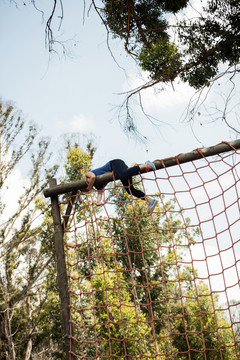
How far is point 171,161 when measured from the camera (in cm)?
248

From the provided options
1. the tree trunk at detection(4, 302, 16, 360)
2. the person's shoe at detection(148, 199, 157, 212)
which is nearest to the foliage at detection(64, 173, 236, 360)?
the tree trunk at detection(4, 302, 16, 360)

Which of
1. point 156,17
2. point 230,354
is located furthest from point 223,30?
point 230,354

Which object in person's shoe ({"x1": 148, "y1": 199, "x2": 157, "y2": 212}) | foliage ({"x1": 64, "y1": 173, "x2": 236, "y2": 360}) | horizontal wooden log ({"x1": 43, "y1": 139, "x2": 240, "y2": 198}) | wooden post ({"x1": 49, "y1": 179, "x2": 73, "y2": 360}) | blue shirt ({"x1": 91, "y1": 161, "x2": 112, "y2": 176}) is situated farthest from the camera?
foliage ({"x1": 64, "y1": 173, "x2": 236, "y2": 360})

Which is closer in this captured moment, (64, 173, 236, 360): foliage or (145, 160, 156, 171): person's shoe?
(145, 160, 156, 171): person's shoe

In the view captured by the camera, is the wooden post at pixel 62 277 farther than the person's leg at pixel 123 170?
No

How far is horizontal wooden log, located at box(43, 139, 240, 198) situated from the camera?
2393 mm

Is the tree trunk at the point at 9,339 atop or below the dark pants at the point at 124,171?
below

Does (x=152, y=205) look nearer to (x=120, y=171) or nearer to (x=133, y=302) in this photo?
(x=120, y=171)

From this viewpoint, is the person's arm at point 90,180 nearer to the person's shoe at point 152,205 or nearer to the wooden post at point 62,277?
the wooden post at point 62,277

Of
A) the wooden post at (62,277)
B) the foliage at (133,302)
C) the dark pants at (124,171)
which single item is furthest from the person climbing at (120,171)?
the foliage at (133,302)

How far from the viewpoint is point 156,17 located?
494cm

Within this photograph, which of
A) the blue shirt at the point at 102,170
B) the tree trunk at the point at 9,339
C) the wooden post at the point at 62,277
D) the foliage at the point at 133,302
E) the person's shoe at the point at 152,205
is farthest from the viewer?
the tree trunk at the point at 9,339

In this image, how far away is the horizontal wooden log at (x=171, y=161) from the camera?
2393 mm

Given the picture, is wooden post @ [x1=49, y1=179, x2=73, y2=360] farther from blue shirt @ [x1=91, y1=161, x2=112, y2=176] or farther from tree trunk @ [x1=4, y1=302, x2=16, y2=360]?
tree trunk @ [x1=4, y1=302, x2=16, y2=360]
